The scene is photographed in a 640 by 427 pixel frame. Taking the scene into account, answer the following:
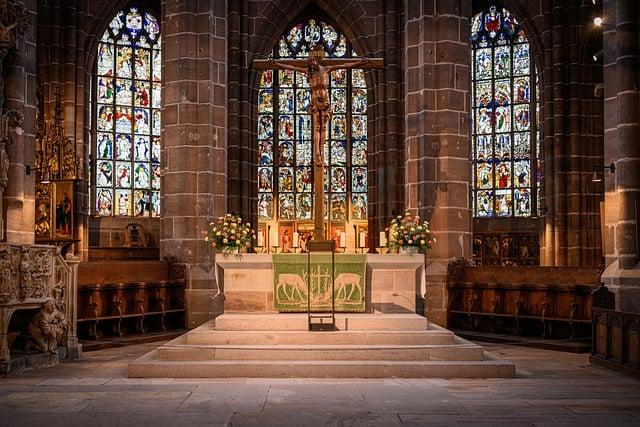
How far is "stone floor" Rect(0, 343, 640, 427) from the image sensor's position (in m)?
7.82

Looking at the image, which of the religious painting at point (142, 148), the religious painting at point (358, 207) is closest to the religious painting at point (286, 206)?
the religious painting at point (358, 207)

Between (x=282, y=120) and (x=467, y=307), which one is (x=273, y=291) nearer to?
(x=467, y=307)

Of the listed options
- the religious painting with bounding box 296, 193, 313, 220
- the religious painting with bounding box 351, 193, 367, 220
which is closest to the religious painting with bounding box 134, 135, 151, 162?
the religious painting with bounding box 296, 193, 313, 220

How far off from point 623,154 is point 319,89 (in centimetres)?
482

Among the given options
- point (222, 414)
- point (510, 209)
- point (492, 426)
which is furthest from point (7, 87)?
point (510, 209)

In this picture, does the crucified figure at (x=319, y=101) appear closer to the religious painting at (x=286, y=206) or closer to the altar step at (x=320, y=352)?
the altar step at (x=320, y=352)

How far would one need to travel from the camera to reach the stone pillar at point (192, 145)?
17938mm

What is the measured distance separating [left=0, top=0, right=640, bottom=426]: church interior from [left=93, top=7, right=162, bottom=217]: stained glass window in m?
0.08

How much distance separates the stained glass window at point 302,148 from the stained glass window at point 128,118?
3.54 m

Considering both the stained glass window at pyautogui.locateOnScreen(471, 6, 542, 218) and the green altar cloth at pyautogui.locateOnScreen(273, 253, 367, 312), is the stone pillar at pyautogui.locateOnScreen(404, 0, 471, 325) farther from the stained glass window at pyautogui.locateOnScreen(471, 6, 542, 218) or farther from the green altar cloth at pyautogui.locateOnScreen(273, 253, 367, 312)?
the stained glass window at pyautogui.locateOnScreen(471, 6, 542, 218)

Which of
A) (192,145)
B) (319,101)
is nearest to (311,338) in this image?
(319,101)

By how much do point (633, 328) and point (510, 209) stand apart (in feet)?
51.3

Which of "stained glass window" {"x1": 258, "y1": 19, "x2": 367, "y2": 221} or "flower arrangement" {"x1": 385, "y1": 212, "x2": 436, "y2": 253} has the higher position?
"stained glass window" {"x1": 258, "y1": 19, "x2": 367, "y2": 221}

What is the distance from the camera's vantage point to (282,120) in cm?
2675
